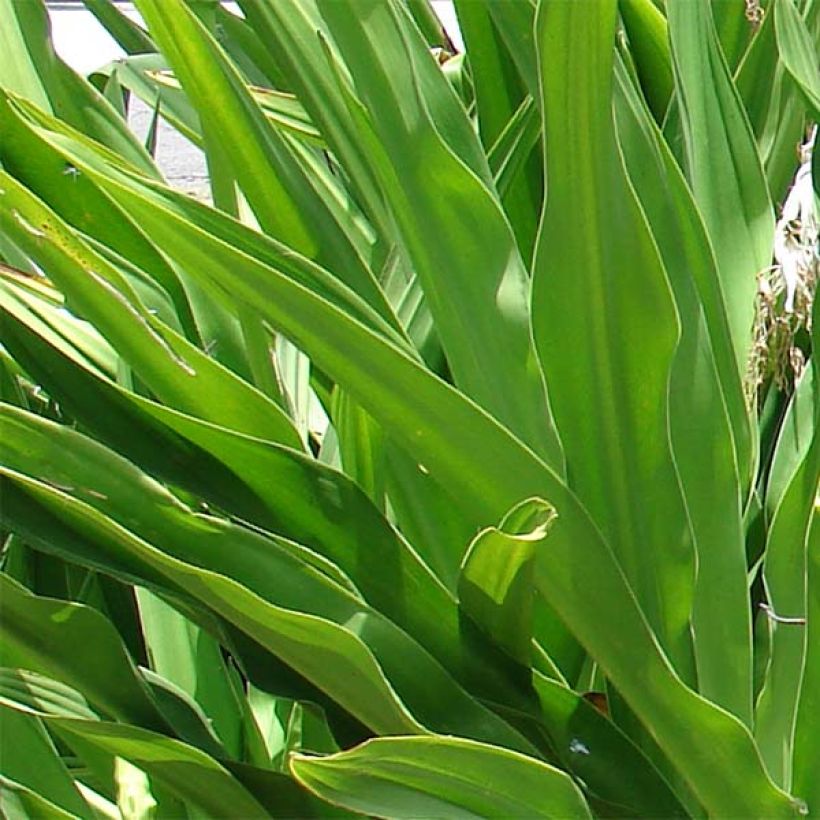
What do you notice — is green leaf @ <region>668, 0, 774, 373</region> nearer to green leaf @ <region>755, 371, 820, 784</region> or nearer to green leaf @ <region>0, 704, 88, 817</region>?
green leaf @ <region>755, 371, 820, 784</region>

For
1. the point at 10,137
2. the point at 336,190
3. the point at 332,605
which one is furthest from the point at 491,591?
the point at 336,190

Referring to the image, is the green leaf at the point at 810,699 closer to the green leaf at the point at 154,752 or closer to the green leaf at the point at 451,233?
the green leaf at the point at 451,233

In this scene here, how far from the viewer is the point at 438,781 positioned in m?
0.41

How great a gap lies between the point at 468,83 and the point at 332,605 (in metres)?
0.47

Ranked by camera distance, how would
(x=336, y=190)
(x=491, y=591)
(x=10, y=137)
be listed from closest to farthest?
(x=491, y=591)
(x=10, y=137)
(x=336, y=190)

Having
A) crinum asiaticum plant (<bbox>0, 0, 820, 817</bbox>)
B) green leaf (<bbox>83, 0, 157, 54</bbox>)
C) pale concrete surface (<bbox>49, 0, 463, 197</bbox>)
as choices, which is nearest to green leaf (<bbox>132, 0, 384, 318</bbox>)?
crinum asiaticum plant (<bbox>0, 0, 820, 817</bbox>)

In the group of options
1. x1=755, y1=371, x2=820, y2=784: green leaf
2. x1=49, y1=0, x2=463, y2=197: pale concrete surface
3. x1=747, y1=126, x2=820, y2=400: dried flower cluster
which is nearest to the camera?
x1=755, y1=371, x2=820, y2=784: green leaf

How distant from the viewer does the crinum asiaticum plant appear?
43 centimetres

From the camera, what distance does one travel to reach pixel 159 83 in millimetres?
868

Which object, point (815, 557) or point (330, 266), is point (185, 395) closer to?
point (330, 266)

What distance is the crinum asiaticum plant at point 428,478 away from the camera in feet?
1.41

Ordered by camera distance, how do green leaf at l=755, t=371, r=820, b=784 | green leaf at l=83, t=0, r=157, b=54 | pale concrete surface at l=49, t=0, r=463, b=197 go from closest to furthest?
1. green leaf at l=755, t=371, r=820, b=784
2. green leaf at l=83, t=0, r=157, b=54
3. pale concrete surface at l=49, t=0, r=463, b=197

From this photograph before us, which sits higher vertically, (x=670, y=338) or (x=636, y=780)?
(x=670, y=338)

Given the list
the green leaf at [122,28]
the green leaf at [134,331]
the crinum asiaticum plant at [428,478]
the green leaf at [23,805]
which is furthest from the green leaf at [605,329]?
the green leaf at [122,28]
